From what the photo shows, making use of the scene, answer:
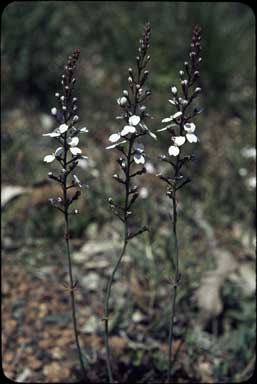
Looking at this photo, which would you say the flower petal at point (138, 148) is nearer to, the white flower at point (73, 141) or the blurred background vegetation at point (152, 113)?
the white flower at point (73, 141)

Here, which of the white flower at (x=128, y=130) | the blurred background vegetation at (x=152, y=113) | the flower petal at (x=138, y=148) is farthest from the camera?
the blurred background vegetation at (x=152, y=113)

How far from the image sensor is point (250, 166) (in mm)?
5320

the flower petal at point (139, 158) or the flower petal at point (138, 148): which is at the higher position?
the flower petal at point (138, 148)

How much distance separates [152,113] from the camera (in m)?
6.17

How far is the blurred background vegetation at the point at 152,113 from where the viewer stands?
469 centimetres

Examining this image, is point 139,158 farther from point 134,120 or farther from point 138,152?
point 134,120

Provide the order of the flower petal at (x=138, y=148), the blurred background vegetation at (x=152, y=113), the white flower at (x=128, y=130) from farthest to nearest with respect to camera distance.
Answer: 1. the blurred background vegetation at (x=152, y=113)
2. the flower petal at (x=138, y=148)
3. the white flower at (x=128, y=130)

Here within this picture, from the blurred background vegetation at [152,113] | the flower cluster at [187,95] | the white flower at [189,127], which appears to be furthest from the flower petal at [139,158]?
the blurred background vegetation at [152,113]

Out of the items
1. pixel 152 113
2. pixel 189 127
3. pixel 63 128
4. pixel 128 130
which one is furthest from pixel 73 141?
pixel 152 113

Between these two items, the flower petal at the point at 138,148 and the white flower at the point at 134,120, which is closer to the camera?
the white flower at the point at 134,120

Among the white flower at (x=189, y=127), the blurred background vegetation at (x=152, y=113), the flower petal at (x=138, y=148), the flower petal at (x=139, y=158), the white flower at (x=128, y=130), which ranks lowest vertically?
the flower petal at (x=139, y=158)

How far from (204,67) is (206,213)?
252 cm

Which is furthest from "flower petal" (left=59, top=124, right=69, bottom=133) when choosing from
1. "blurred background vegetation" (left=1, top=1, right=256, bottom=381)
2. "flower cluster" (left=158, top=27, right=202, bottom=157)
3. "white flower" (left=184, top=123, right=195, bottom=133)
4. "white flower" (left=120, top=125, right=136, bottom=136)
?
"blurred background vegetation" (left=1, top=1, right=256, bottom=381)

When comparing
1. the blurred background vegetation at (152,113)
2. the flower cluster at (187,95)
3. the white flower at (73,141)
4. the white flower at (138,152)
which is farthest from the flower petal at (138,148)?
the blurred background vegetation at (152,113)
